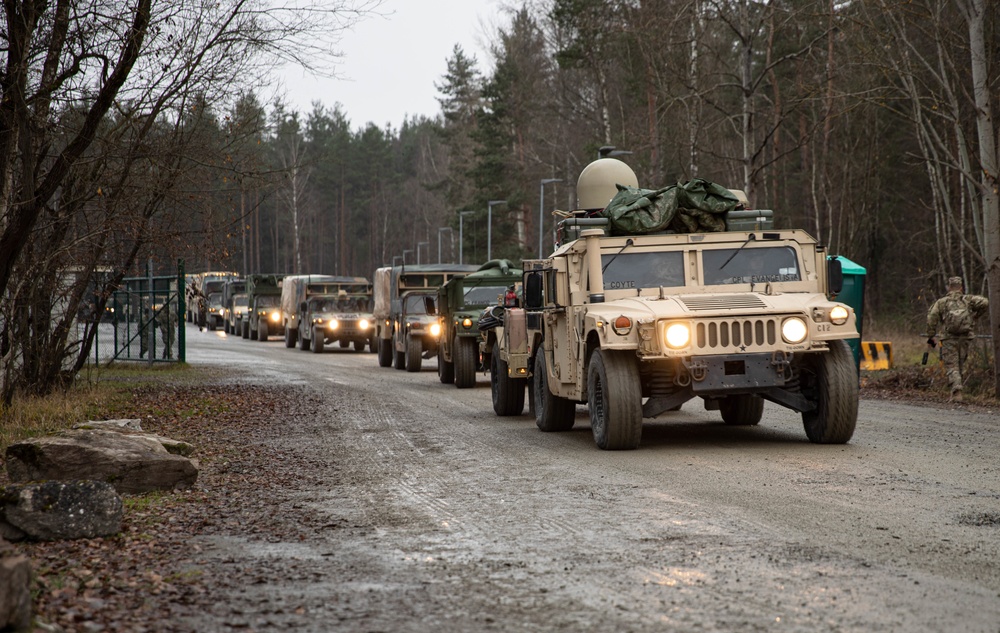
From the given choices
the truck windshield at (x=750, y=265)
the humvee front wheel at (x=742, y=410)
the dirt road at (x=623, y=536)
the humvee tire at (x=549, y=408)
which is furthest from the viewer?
the humvee front wheel at (x=742, y=410)

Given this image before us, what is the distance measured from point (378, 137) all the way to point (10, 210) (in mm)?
100411

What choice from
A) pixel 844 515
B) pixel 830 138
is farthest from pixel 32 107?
pixel 830 138

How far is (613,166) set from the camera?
56.0ft

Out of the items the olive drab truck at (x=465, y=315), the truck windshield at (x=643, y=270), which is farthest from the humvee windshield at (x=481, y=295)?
the truck windshield at (x=643, y=270)

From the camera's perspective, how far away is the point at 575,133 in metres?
59.3

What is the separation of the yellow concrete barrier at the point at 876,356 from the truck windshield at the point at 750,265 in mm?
12210

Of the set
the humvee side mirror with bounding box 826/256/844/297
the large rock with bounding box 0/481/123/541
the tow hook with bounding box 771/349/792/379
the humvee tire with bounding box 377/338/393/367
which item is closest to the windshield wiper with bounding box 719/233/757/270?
the humvee side mirror with bounding box 826/256/844/297

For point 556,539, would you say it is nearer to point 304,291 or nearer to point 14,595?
point 14,595

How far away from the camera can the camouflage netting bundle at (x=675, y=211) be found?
13.1m

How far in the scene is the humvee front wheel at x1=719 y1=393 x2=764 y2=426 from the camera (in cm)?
1435

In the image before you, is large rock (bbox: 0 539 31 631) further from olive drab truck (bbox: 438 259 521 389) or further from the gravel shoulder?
olive drab truck (bbox: 438 259 521 389)

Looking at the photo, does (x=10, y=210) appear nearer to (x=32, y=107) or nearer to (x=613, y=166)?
(x=32, y=107)

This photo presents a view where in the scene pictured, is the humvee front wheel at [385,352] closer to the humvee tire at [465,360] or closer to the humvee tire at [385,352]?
the humvee tire at [385,352]

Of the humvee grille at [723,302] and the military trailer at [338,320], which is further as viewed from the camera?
the military trailer at [338,320]
